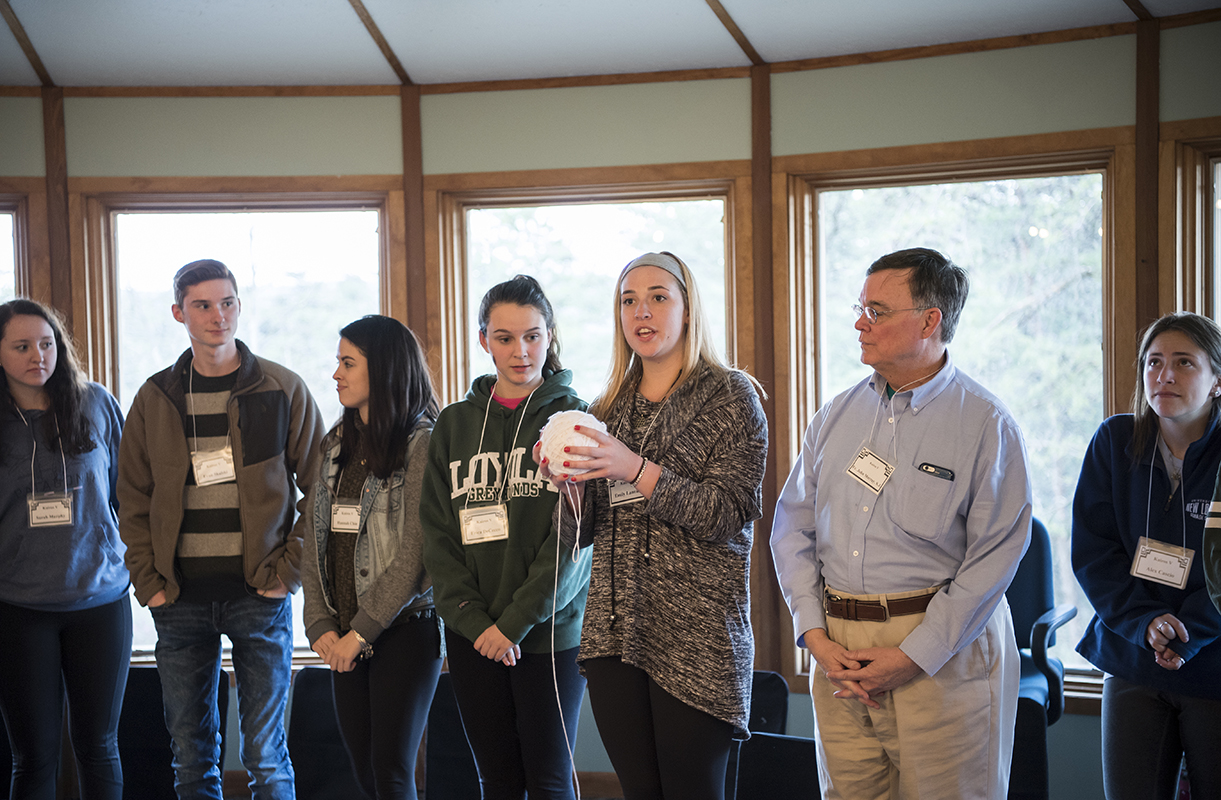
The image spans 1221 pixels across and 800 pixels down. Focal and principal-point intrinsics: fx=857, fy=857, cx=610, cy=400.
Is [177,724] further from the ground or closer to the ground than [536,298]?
closer to the ground

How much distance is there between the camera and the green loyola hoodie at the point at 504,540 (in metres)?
2.02

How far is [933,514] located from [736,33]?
2.01 metres

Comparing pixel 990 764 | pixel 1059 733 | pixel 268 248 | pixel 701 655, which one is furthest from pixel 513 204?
pixel 1059 733

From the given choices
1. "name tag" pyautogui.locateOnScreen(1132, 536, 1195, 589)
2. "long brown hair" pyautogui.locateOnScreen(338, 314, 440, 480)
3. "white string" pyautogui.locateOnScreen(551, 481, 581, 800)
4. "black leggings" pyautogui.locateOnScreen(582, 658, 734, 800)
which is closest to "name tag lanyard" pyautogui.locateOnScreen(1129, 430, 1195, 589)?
"name tag" pyautogui.locateOnScreen(1132, 536, 1195, 589)

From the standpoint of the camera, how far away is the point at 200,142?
335 centimetres

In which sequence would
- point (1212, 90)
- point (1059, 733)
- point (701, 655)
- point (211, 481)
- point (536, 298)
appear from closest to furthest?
point (701, 655) → point (536, 298) → point (211, 481) → point (1212, 90) → point (1059, 733)

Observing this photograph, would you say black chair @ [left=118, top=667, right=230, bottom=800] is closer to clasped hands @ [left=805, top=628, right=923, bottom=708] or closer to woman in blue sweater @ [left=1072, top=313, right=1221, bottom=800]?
clasped hands @ [left=805, top=628, right=923, bottom=708]

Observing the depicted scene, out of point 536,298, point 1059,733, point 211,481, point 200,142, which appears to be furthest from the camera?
point 200,142

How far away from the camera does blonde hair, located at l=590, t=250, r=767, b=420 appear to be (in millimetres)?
1886

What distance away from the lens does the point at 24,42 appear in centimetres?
309

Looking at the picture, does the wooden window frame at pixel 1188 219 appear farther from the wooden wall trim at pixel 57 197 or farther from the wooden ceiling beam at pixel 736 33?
the wooden wall trim at pixel 57 197

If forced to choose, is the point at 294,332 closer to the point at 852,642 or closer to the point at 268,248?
the point at 268,248

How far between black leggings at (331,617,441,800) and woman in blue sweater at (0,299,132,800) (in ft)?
2.99

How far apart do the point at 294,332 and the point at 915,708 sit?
9.14ft
